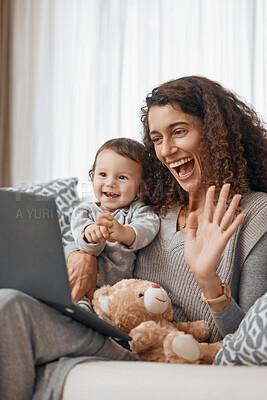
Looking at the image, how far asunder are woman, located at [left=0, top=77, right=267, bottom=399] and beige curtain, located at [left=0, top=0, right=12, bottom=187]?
2019 mm

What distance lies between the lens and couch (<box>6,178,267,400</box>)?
0.85 m

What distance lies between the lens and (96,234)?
1596 millimetres

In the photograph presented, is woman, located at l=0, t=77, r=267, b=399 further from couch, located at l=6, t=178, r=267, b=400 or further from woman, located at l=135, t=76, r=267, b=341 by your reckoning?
couch, located at l=6, t=178, r=267, b=400

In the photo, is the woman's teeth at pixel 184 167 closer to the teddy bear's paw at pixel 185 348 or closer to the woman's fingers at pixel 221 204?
the woman's fingers at pixel 221 204

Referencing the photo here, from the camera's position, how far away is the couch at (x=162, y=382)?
85 cm

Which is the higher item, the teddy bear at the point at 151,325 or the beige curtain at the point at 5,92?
the beige curtain at the point at 5,92

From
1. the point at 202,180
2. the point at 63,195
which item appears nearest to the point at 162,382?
the point at 202,180

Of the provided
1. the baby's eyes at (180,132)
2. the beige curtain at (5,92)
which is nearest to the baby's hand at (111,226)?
the baby's eyes at (180,132)

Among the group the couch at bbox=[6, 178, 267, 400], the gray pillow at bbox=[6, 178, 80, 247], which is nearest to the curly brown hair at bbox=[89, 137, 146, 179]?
the gray pillow at bbox=[6, 178, 80, 247]

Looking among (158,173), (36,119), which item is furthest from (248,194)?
(36,119)

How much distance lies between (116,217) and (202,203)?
32cm

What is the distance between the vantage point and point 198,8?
9.86 feet

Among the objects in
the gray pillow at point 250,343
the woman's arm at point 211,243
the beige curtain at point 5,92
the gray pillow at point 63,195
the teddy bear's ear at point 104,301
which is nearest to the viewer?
the gray pillow at point 250,343

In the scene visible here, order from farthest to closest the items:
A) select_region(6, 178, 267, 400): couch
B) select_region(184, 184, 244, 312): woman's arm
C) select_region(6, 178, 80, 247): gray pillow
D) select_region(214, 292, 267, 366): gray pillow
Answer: select_region(6, 178, 80, 247): gray pillow < select_region(184, 184, 244, 312): woman's arm < select_region(214, 292, 267, 366): gray pillow < select_region(6, 178, 267, 400): couch
